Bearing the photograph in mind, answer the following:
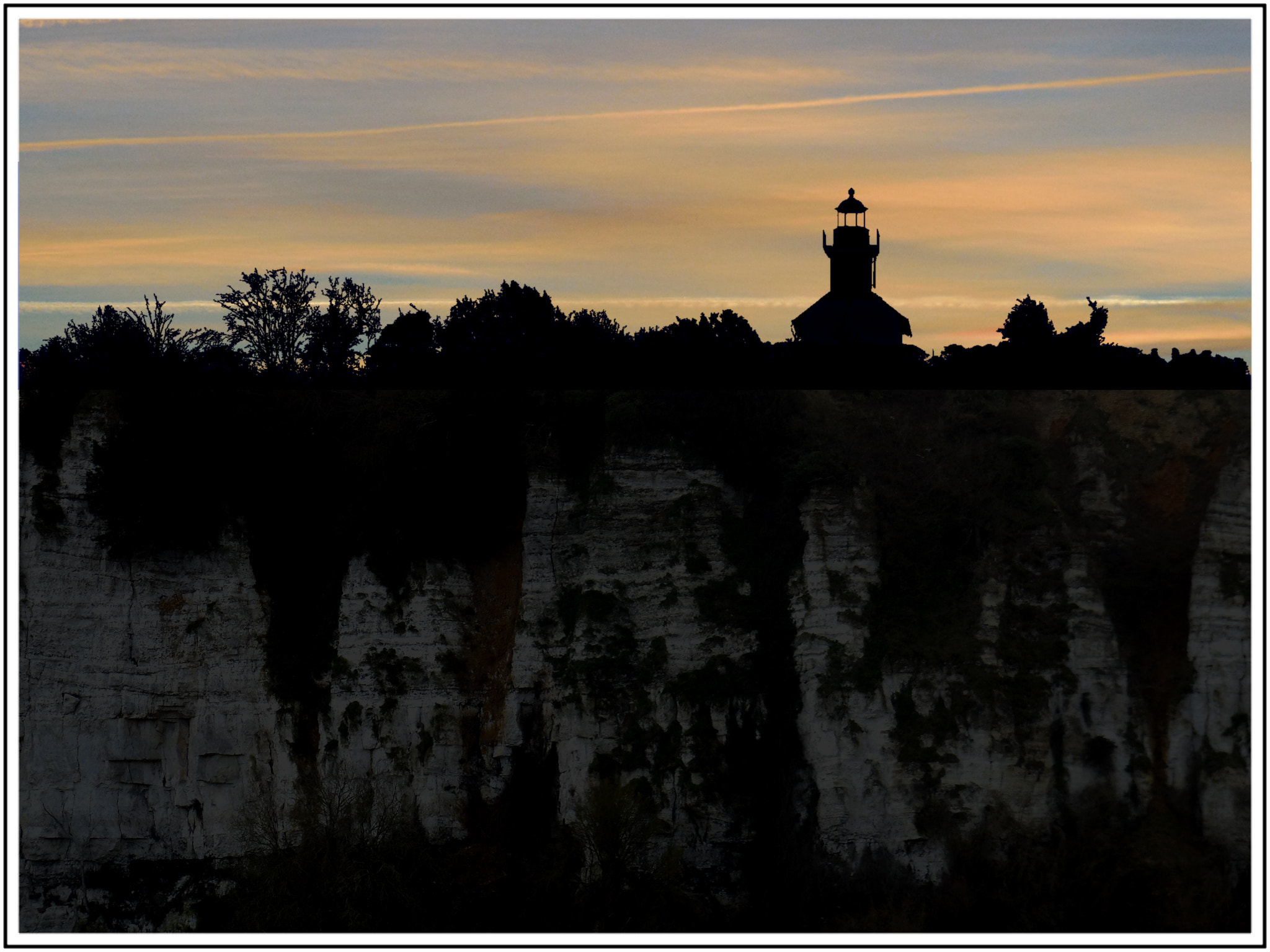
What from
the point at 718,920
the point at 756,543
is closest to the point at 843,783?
the point at 718,920

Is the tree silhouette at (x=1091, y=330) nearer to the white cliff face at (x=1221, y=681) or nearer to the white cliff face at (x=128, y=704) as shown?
the white cliff face at (x=1221, y=681)

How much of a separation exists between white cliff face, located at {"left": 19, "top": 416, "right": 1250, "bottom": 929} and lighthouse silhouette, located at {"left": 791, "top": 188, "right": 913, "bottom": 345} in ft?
44.4

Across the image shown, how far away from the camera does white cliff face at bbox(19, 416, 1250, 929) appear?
33.3 meters

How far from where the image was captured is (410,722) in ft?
121

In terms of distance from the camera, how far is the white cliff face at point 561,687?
109 ft

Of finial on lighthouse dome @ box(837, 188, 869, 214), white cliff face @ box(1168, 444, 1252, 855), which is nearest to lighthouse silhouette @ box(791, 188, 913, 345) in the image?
finial on lighthouse dome @ box(837, 188, 869, 214)

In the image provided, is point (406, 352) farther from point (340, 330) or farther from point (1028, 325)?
point (1028, 325)

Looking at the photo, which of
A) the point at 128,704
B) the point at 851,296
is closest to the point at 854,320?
the point at 851,296

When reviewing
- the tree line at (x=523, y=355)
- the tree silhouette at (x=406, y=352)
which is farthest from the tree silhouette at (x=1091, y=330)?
the tree silhouette at (x=406, y=352)

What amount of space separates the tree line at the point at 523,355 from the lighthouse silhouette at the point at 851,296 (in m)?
5.17

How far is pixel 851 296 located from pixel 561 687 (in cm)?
2034

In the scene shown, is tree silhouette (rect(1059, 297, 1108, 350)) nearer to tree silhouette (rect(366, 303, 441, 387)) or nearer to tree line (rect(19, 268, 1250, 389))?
tree line (rect(19, 268, 1250, 389))
